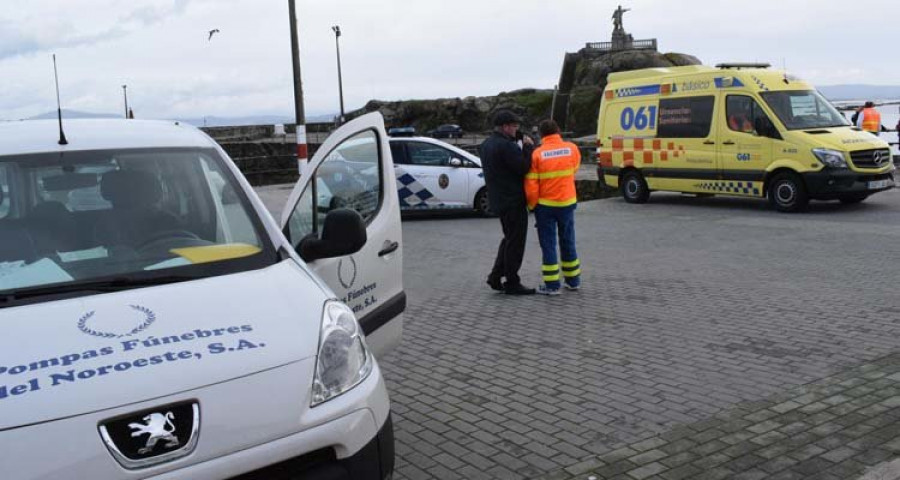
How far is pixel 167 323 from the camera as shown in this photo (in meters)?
2.90

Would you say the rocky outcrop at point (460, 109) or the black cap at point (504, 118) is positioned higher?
the rocky outcrop at point (460, 109)

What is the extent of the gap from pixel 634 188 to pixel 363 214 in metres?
12.6

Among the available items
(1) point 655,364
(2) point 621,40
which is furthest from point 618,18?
(1) point 655,364

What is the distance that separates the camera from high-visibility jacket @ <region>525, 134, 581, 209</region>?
796 cm

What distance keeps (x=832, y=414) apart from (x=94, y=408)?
380 cm

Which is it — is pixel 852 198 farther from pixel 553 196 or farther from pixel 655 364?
pixel 655 364

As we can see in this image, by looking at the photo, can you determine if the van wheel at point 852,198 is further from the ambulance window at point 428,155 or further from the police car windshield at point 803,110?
the ambulance window at point 428,155

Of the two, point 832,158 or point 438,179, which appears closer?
point 832,158

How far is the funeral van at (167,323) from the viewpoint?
2.54 meters

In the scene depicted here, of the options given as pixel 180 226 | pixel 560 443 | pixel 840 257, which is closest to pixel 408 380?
pixel 560 443

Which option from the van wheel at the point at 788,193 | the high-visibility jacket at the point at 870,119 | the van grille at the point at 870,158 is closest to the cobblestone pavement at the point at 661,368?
the van wheel at the point at 788,193

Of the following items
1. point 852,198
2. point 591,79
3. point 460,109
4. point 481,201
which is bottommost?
point 852,198

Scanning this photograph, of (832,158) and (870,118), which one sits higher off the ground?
(870,118)

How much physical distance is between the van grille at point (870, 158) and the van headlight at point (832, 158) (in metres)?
0.18
